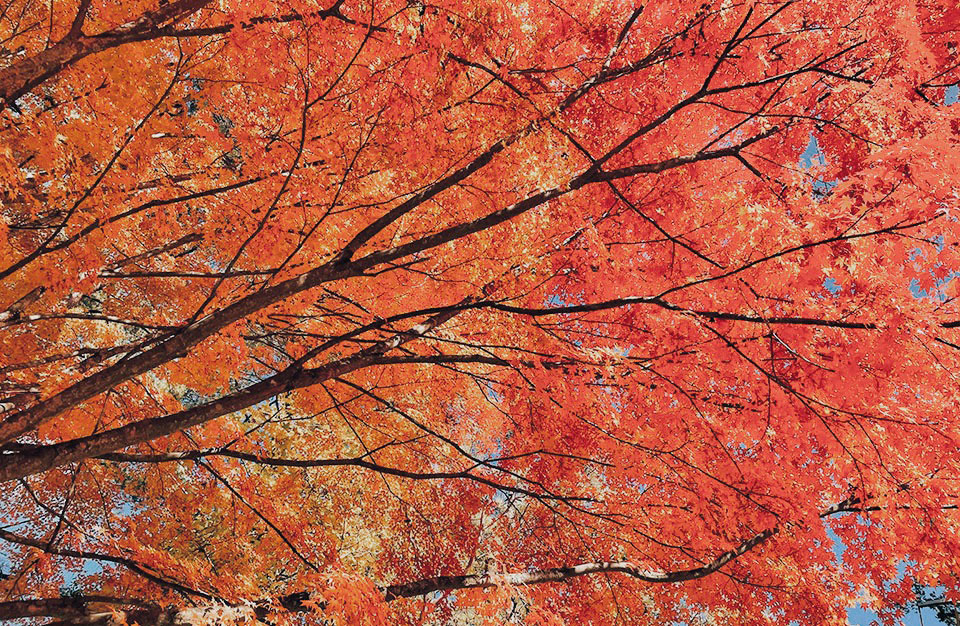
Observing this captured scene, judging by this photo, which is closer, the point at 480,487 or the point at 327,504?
the point at 480,487

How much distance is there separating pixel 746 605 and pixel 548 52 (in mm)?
6971

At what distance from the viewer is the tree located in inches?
161

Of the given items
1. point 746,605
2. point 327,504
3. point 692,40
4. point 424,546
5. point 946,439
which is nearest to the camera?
point 692,40

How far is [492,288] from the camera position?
5.16 meters

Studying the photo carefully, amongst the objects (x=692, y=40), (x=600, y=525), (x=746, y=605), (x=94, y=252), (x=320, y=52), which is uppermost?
(x=692, y=40)

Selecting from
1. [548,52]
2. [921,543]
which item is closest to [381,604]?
[548,52]

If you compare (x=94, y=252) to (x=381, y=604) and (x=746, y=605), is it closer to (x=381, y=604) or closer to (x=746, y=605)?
(x=381, y=604)

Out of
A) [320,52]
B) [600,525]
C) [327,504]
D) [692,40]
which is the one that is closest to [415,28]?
[320,52]

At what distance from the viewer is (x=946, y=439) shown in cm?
586

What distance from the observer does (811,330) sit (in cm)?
549

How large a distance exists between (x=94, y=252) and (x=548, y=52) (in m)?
4.65

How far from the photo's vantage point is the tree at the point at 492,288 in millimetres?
4082

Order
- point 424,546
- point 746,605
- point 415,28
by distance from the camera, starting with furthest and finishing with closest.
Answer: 1. point 424,546
2. point 746,605
3. point 415,28

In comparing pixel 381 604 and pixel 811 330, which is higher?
pixel 811 330
